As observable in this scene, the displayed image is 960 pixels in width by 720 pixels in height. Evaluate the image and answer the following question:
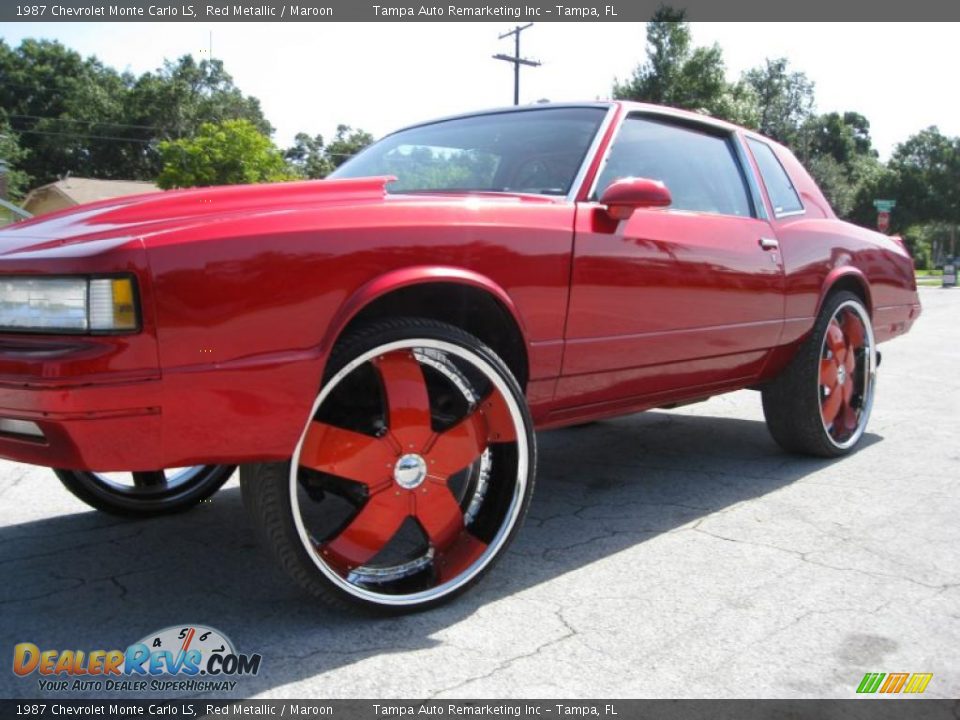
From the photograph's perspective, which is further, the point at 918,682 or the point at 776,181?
the point at 776,181

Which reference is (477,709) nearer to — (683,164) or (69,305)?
(69,305)

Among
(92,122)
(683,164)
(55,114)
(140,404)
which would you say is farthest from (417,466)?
(55,114)

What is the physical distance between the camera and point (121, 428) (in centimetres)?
192

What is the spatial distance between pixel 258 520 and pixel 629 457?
265 cm

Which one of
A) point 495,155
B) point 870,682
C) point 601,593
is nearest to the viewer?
point 870,682

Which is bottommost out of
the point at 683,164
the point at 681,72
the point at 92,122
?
the point at 683,164

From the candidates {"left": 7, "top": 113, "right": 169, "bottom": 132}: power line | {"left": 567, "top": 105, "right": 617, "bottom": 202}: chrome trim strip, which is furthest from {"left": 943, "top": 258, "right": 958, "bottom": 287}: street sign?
{"left": 7, "top": 113, "right": 169, "bottom": 132}: power line

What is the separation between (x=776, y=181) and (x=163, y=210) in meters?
3.11

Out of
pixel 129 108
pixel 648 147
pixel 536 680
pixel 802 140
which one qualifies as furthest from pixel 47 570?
pixel 129 108

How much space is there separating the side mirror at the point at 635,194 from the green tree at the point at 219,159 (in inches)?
1384

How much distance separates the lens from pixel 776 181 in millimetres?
4281

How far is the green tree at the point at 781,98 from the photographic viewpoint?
55.0 metres

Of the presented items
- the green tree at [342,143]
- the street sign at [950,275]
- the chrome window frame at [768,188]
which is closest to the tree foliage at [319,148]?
the green tree at [342,143]

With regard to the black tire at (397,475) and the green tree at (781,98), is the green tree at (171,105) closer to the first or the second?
the green tree at (781,98)
